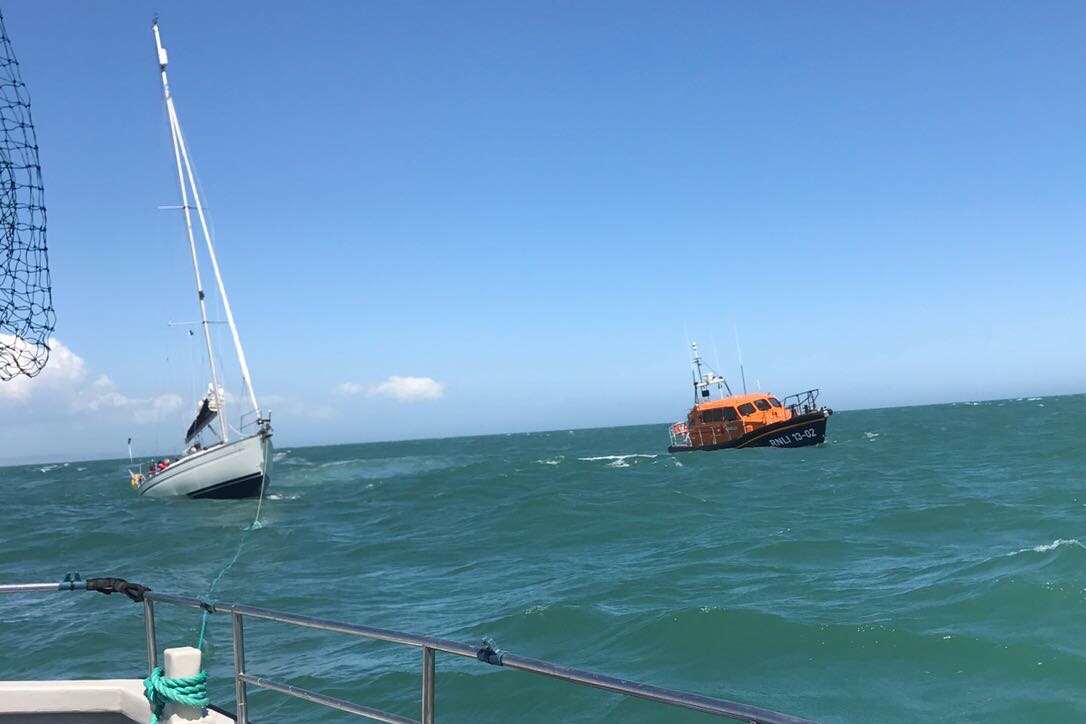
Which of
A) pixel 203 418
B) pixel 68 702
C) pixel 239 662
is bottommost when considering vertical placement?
pixel 68 702

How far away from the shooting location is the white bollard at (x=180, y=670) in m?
3.71

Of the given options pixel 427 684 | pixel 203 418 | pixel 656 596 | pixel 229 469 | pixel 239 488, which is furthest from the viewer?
pixel 203 418

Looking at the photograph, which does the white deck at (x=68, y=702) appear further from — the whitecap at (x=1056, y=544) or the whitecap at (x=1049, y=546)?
the whitecap at (x=1056, y=544)

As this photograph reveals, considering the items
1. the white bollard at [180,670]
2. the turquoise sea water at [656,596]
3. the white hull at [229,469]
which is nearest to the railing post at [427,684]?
the white bollard at [180,670]

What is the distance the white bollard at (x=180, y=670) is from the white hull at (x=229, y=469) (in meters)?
30.0

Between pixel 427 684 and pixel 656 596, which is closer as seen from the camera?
pixel 427 684

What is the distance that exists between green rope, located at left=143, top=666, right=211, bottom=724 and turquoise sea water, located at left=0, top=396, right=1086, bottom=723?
14.2 feet

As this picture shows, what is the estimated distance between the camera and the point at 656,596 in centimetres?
1162

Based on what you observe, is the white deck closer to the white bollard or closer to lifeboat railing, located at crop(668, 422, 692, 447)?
the white bollard

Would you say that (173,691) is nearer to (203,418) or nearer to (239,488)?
(239,488)

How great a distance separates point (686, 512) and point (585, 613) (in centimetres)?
1054

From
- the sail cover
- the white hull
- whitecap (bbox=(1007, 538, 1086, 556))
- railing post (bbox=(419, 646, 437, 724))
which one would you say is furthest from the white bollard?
the sail cover

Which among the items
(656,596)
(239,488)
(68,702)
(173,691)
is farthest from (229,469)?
(173,691)

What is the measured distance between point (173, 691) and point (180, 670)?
0.10 m
